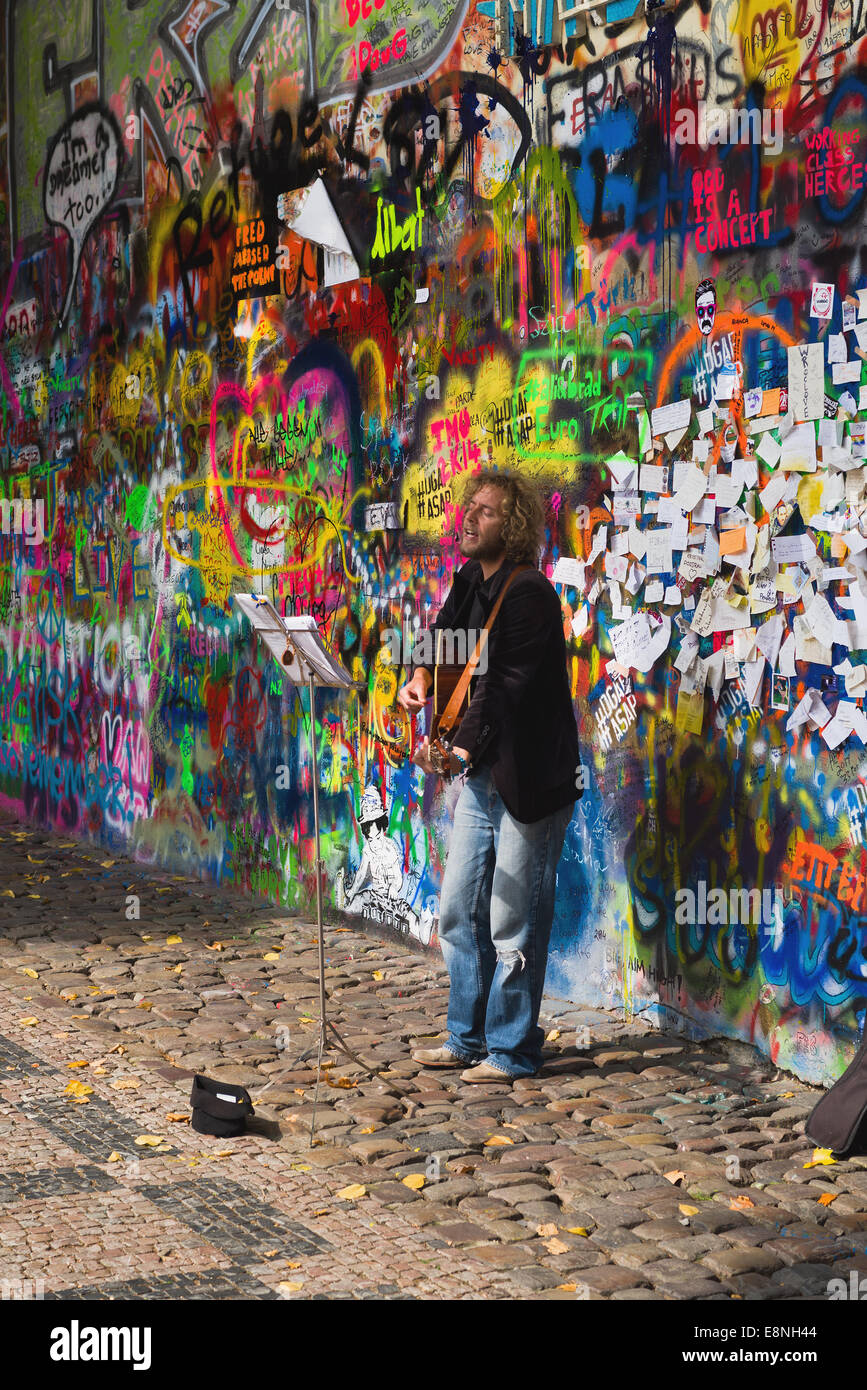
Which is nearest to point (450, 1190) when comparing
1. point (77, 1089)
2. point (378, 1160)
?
point (378, 1160)

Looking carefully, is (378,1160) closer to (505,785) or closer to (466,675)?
(505,785)

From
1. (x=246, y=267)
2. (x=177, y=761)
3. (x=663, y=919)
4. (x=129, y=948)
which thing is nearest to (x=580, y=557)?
(x=663, y=919)

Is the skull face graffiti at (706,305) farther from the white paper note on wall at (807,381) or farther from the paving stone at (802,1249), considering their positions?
the paving stone at (802,1249)

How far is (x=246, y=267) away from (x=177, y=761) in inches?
124

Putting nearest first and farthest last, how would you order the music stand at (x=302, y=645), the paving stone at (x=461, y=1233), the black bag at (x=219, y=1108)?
1. the paving stone at (x=461, y=1233)
2. the black bag at (x=219, y=1108)
3. the music stand at (x=302, y=645)

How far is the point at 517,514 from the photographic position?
6.07 m

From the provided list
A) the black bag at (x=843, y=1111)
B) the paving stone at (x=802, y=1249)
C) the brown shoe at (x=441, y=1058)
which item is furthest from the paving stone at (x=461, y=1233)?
the brown shoe at (x=441, y=1058)

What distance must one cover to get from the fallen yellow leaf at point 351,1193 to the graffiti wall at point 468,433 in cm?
183

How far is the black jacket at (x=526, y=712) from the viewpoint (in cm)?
587

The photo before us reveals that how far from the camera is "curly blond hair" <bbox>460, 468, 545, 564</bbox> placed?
6051 mm

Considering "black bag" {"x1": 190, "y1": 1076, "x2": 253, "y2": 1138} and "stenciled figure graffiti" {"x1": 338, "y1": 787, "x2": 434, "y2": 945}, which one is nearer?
"black bag" {"x1": 190, "y1": 1076, "x2": 253, "y2": 1138}

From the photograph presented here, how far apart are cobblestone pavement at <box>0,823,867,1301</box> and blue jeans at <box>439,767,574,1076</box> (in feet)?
0.70

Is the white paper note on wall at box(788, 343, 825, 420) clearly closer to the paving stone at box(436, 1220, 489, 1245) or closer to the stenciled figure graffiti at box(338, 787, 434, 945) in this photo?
the paving stone at box(436, 1220, 489, 1245)

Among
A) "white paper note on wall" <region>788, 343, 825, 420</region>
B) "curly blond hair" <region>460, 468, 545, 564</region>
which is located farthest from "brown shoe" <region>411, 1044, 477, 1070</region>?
"white paper note on wall" <region>788, 343, 825, 420</region>
